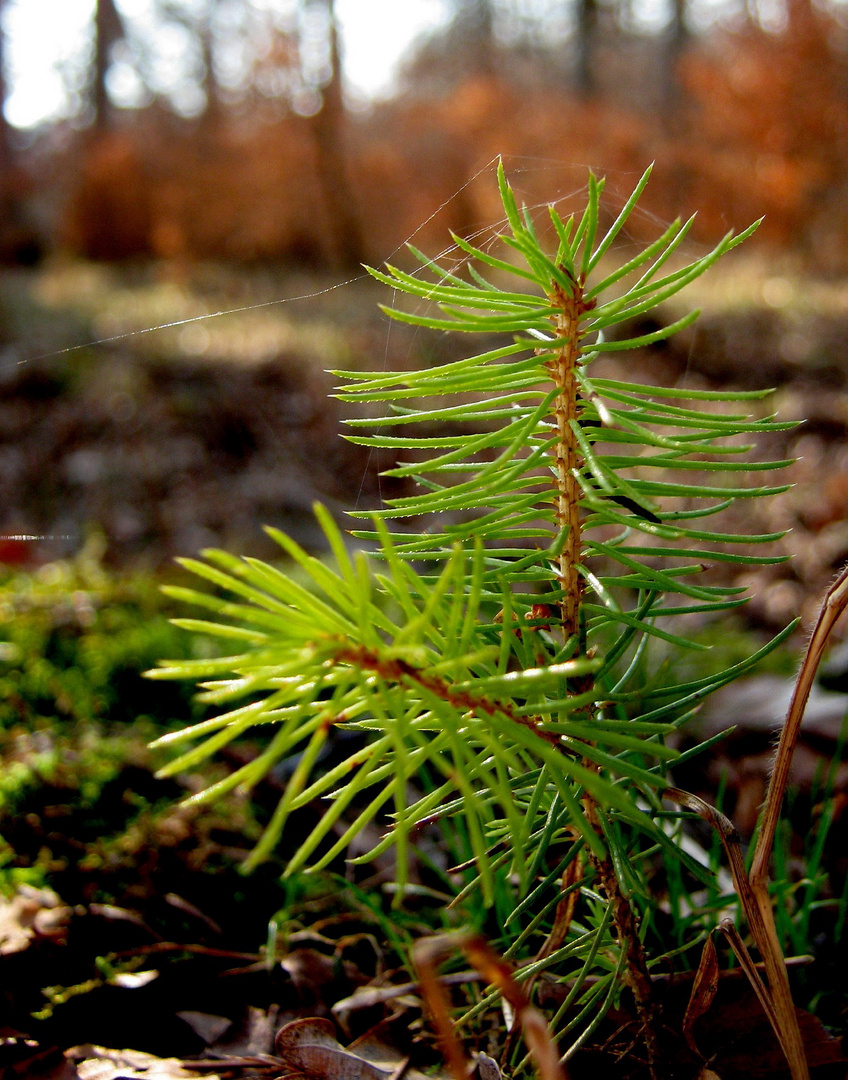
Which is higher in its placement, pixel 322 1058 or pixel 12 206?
pixel 12 206

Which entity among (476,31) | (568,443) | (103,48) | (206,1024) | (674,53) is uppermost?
(476,31)

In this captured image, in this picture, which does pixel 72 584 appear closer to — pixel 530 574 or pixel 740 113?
pixel 530 574

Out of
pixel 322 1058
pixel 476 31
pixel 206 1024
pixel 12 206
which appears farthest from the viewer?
pixel 476 31

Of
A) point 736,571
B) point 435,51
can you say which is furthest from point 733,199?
point 435,51

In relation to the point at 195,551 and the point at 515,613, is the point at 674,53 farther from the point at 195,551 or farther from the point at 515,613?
the point at 515,613

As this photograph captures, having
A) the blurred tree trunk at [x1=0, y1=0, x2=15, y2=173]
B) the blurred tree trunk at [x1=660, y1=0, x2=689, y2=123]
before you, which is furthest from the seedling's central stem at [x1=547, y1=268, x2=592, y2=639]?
the blurred tree trunk at [x1=660, y1=0, x2=689, y2=123]

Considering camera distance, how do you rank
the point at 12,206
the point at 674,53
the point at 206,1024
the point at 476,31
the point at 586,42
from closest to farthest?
the point at 206,1024, the point at 12,206, the point at 586,42, the point at 674,53, the point at 476,31

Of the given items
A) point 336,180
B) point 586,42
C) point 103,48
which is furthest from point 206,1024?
point 586,42

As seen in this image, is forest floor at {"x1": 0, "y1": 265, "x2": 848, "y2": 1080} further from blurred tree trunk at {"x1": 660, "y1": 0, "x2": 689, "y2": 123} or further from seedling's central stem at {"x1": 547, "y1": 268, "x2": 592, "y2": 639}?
blurred tree trunk at {"x1": 660, "y1": 0, "x2": 689, "y2": 123}
